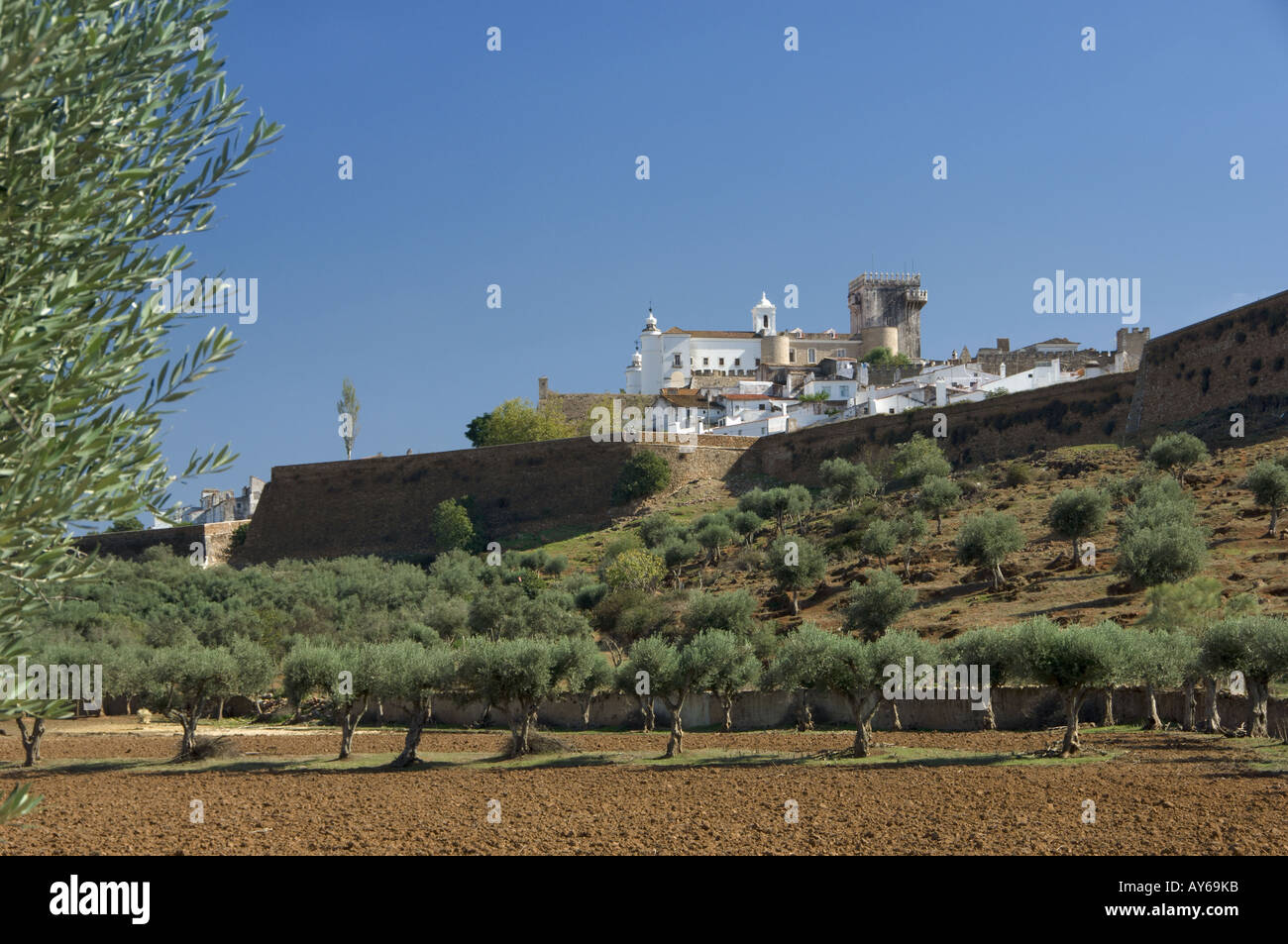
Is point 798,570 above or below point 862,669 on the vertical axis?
above

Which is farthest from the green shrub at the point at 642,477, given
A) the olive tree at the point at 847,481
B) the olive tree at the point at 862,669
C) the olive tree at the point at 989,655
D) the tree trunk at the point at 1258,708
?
the tree trunk at the point at 1258,708

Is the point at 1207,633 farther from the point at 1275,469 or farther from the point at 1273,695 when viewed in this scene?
the point at 1275,469

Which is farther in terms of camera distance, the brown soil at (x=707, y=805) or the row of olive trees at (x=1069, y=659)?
the row of olive trees at (x=1069, y=659)

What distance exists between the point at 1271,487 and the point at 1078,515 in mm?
5083

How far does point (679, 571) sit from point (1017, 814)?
31144 millimetres

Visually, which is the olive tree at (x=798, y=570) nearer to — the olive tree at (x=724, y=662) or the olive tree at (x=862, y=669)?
the olive tree at (x=724, y=662)

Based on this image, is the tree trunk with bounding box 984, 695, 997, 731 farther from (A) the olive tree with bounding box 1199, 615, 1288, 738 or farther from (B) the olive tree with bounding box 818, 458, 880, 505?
(B) the olive tree with bounding box 818, 458, 880, 505

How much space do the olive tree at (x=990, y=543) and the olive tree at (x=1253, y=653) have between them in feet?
44.0

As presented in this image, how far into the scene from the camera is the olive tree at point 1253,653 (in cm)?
1964

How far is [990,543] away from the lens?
34.5 m

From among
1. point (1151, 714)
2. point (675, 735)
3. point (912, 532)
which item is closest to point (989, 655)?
point (1151, 714)

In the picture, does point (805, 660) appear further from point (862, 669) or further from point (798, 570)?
point (798, 570)

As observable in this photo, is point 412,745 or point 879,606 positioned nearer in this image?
point 412,745
